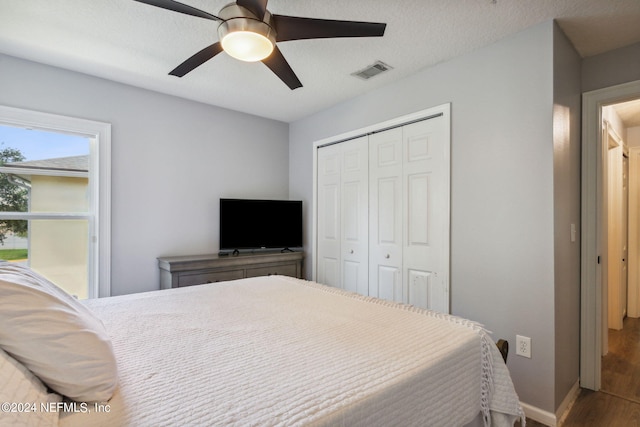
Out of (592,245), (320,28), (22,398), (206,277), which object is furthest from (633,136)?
(22,398)

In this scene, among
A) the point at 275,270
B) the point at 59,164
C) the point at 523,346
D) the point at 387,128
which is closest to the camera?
the point at 523,346

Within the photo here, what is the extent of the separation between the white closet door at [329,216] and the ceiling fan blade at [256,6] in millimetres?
2043

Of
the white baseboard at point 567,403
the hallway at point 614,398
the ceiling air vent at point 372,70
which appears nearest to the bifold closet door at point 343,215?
the ceiling air vent at point 372,70

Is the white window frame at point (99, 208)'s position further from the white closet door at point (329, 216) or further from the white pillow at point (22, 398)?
the white pillow at point (22, 398)

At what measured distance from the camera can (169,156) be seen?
3250 millimetres

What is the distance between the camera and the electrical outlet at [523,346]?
80.7 inches

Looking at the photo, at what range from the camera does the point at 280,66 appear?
2037mm

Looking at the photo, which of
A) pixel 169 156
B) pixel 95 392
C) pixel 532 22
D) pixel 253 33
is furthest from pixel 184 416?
pixel 169 156

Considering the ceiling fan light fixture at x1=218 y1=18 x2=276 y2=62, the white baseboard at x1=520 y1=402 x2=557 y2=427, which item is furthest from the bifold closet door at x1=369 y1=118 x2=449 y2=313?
the ceiling fan light fixture at x1=218 y1=18 x2=276 y2=62

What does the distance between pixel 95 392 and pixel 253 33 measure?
1.59 meters

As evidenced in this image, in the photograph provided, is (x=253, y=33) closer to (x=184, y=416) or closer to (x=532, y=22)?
(x=184, y=416)

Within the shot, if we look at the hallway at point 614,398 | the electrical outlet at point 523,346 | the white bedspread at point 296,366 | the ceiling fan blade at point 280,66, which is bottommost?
the hallway at point 614,398

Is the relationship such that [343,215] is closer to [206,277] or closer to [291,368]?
[206,277]

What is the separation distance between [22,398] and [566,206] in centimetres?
278
